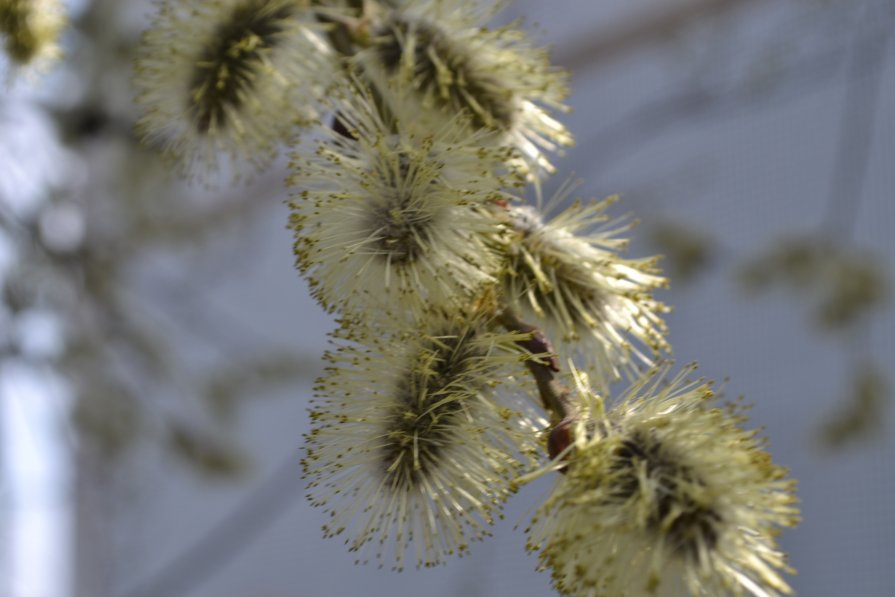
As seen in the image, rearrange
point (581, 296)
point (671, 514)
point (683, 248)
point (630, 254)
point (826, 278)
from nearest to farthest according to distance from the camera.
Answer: point (671, 514)
point (581, 296)
point (826, 278)
point (683, 248)
point (630, 254)

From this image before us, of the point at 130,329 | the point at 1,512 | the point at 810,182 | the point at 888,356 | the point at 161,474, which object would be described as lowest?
the point at 888,356

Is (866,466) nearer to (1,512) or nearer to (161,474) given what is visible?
(1,512)

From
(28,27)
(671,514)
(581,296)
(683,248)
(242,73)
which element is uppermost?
(683,248)

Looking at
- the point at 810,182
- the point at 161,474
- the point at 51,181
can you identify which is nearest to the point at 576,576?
the point at 51,181

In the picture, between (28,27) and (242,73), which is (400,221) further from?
(28,27)

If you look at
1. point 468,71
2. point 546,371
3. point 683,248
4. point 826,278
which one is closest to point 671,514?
point 546,371

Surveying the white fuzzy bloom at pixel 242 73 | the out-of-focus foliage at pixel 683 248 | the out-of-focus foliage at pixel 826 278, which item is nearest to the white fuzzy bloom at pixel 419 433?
the white fuzzy bloom at pixel 242 73

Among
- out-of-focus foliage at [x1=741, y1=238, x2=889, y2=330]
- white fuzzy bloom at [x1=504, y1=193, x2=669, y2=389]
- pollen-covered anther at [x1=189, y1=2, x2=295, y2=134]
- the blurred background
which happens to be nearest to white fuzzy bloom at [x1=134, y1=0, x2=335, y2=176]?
pollen-covered anther at [x1=189, y1=2, x2=295, y2=134]
